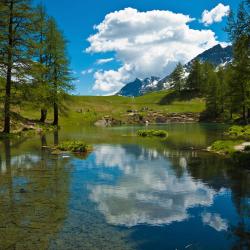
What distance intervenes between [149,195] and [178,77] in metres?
158

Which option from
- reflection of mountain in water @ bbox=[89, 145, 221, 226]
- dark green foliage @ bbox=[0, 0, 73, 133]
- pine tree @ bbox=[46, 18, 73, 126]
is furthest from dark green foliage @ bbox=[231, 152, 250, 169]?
pine tree @ bbox=[46, 18, 73, 126]

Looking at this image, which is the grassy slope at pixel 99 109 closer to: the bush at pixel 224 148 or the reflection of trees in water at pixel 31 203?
the bush at pixel 224 148

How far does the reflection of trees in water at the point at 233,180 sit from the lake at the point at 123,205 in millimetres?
30

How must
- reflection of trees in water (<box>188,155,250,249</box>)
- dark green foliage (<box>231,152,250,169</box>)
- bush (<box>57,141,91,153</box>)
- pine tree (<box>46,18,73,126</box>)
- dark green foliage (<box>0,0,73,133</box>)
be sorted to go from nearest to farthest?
reflection of trees in water (<box>188,155,250,249</box>)
dark green foliage (<box>231,152,250,169</box>)
bush (<box>57,141,91,153</box>)
dark green foliage (<box>0,0,73,133</box>)
pine tree (<box>46,18,73,126</box>)

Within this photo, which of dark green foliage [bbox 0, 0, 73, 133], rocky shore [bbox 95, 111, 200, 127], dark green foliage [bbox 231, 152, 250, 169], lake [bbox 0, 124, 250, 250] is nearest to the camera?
lake [bbox 0, 124, 250, 250]

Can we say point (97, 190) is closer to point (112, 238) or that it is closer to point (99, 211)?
point (99, 211)

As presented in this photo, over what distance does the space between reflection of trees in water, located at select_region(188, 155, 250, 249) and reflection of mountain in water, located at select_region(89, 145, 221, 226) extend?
3.03 feet

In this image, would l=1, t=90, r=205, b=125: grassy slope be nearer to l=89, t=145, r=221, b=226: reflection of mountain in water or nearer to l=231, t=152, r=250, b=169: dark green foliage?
l=231, t=152, r=250, b=169: dark green foliage

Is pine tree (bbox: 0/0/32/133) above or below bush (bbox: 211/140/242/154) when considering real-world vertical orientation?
above

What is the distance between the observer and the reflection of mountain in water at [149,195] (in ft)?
43.0

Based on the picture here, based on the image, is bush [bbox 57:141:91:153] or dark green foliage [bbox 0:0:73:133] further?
dark green foliage [bbox 0:0:73:133]

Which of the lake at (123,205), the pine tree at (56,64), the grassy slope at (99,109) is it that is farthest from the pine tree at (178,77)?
the lake at (123,205)

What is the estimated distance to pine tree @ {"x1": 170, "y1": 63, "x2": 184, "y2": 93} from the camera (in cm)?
17025

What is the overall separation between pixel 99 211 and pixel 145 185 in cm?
493
